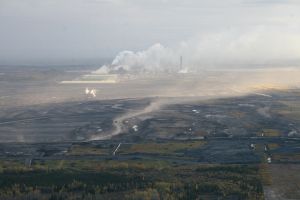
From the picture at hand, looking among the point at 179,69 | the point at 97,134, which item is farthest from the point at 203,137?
the point at 179,69

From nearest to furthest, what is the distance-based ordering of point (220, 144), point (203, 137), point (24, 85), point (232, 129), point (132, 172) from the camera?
point (132, 172), point (220, 144), point (203, 137), point (232, 129), point (24, 85)

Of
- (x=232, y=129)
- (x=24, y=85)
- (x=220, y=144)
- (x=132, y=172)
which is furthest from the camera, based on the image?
(x=24, y=85)

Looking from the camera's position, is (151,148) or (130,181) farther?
(151,148)

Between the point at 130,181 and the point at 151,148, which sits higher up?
the point at 130,181

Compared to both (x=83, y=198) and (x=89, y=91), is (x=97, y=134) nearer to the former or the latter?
(x=83, y=198)

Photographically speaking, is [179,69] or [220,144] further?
[179,69]

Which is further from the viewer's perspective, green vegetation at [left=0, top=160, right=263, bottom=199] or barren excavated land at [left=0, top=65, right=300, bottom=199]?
barren excavated land at [left=0, top=65, right=300, bottom=199]

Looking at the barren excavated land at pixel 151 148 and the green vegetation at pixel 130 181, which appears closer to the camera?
the green vegetation at pixel 130 181
